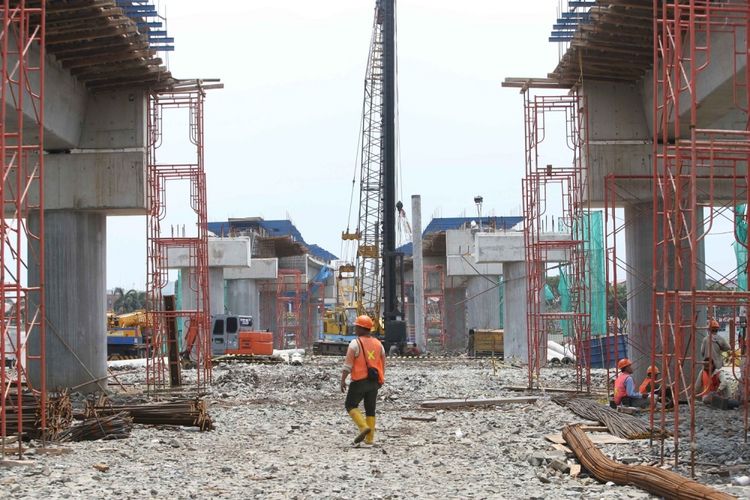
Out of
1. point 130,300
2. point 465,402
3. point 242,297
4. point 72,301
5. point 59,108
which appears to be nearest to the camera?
point 465,402

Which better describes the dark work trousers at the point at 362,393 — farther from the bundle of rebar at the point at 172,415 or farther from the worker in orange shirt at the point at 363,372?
the bundle of rebar at the point at 172,415

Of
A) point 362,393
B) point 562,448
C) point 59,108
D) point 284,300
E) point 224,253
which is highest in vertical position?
point 59,108

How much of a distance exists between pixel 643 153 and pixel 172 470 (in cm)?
1466

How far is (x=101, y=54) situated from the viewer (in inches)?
853

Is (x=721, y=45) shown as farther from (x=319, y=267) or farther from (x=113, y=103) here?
(x=319, y=267)

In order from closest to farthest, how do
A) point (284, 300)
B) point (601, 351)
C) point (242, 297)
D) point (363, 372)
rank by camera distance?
point (363, 372), point (601, 351), point (242, 297), point (284, 300)

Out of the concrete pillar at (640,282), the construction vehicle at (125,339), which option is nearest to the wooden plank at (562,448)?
the concrete pillar at (640,282)

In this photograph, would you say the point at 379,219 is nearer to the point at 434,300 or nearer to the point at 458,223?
the point at 458,223

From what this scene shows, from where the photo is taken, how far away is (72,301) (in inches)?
896

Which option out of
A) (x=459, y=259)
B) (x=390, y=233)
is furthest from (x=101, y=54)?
(x=459, y=259)

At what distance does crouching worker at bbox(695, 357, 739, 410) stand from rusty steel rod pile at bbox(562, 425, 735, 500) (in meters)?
6.39

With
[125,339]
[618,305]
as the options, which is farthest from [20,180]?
[125,339]

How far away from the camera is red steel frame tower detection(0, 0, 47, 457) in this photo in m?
12.6

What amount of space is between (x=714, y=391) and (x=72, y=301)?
43.4 ft
